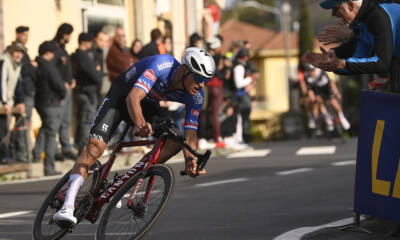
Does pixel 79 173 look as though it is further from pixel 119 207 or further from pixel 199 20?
pixel 199 20

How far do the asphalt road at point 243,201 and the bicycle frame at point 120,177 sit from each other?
A: 36cm

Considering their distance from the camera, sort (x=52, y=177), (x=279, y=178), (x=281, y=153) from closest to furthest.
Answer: (x=279, y=178) < (x=52, y=177) < (x=281, y=153)

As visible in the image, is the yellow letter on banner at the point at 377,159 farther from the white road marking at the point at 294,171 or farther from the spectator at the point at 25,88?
the spectator at the point at 25,88

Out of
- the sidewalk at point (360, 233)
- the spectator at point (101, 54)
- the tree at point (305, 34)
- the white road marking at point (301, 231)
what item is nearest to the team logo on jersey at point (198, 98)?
the white road marking at point (301, 231)

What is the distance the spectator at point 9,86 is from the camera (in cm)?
1470

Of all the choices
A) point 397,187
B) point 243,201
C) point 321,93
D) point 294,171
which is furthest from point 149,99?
point 321,93

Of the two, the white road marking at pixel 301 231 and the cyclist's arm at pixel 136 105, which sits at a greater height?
the cyclist's arm at pixel 136 105

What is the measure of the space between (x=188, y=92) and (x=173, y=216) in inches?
80.0

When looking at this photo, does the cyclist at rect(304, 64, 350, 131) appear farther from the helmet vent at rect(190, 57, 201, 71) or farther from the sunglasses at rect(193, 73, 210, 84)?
the helmet vent at rect(190, 57, 201, 71)

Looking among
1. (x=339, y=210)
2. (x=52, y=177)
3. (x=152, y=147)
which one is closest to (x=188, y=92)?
(x=152, y=147)

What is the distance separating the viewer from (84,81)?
52.5 ft

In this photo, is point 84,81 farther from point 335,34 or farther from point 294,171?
point 335,34

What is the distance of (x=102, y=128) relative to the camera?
318 inches

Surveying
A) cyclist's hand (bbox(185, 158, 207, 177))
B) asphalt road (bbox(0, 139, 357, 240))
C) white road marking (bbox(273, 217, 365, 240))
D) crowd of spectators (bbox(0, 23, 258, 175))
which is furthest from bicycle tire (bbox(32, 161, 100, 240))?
crowd of spectators (bbox(0, 23, 258, 175))
